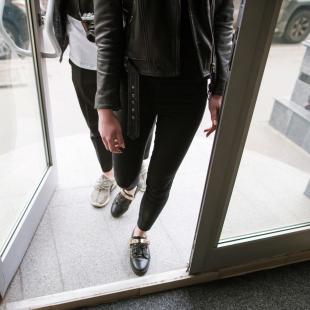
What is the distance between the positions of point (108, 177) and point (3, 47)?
741 mm

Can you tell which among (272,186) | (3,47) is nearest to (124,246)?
(272,186)

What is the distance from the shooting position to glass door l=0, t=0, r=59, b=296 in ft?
4.12

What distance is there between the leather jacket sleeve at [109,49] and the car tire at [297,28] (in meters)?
0.45

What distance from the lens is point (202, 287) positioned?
131cm

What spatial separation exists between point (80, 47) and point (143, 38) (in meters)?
0.43

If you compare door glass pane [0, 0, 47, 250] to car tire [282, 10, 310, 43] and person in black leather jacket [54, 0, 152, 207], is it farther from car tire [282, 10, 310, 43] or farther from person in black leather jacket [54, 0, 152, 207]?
car tire [282, 10, 310, 43]

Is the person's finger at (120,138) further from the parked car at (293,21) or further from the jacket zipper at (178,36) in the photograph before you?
the parked car at (293,21)

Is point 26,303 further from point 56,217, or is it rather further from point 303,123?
point 303,123

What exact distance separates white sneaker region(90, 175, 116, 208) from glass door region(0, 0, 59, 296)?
216 mm

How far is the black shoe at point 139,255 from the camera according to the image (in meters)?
1.32

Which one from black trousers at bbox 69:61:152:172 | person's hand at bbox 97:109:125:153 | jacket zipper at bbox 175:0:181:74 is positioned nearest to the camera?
Answer: jacket zipper at bbox 175:0:181:74

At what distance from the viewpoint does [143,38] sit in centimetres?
84

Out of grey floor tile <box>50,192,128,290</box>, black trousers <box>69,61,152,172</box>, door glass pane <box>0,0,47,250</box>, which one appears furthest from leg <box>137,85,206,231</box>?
door glass pane <box>0,0,47,250</box>

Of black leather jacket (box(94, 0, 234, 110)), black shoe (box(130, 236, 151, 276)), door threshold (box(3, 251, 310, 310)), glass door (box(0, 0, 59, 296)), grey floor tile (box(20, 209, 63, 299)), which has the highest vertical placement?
black leather jacket (box(94, 0, 234, 110))
